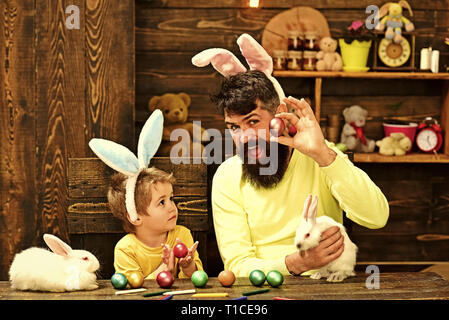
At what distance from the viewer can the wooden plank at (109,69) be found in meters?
2.45

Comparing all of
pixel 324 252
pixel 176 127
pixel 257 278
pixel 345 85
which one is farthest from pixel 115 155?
pixel 345 85

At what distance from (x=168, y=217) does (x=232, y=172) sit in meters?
0.30

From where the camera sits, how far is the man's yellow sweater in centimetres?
218

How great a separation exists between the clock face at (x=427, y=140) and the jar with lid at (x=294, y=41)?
0.85 metres

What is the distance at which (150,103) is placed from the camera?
353 centimetres

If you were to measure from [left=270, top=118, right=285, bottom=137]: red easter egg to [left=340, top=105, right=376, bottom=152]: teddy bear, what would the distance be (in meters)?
1.63

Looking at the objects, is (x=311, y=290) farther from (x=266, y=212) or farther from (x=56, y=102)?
(x=56, y=102)

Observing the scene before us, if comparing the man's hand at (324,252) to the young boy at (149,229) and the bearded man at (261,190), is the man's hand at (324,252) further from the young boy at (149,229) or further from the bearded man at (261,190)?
the young boy at (149,229)

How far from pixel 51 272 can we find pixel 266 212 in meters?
0.76

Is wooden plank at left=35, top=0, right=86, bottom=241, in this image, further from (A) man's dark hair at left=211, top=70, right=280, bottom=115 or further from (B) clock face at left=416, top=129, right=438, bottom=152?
(B) clock face at left=416, top=129, right=438, bottom=152
